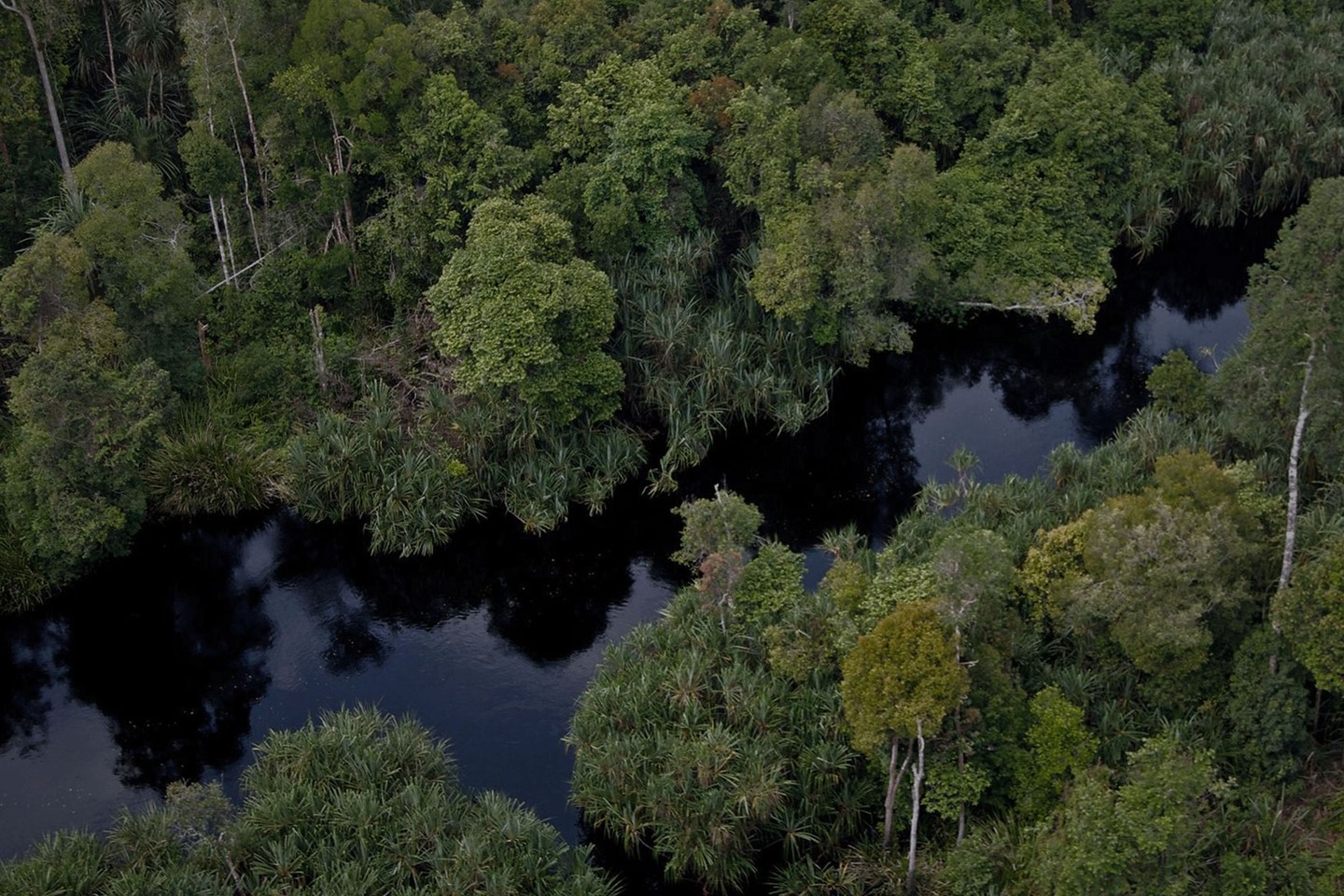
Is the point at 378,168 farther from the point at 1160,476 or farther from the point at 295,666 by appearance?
the point at 1160,476

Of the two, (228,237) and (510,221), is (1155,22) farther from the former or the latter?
(228,237)

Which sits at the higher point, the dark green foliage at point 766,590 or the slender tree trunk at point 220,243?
the slender tree trunk at point 220,243

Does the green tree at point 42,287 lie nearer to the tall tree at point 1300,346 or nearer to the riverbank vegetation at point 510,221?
the riverbank vegetation at point 510,221

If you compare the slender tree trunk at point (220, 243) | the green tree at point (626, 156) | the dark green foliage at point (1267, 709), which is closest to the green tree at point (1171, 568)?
the dark green foliage at point (1267, 709)

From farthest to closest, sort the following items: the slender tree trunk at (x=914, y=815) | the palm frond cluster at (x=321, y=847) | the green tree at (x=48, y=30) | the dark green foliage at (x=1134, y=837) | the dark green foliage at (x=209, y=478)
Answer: the green tree at (x=48, y=30), the dark green foliage at (x=209, y=478), the palm frond cluster at (x=321, y=847), the slender tree trunk at (x=914, y=815), the dark green foliage at (x=1134, y=837)

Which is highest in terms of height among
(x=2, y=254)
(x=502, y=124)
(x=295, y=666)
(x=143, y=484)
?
(x=502, y=124)

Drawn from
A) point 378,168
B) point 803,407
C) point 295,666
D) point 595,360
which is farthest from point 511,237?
point 295,666
